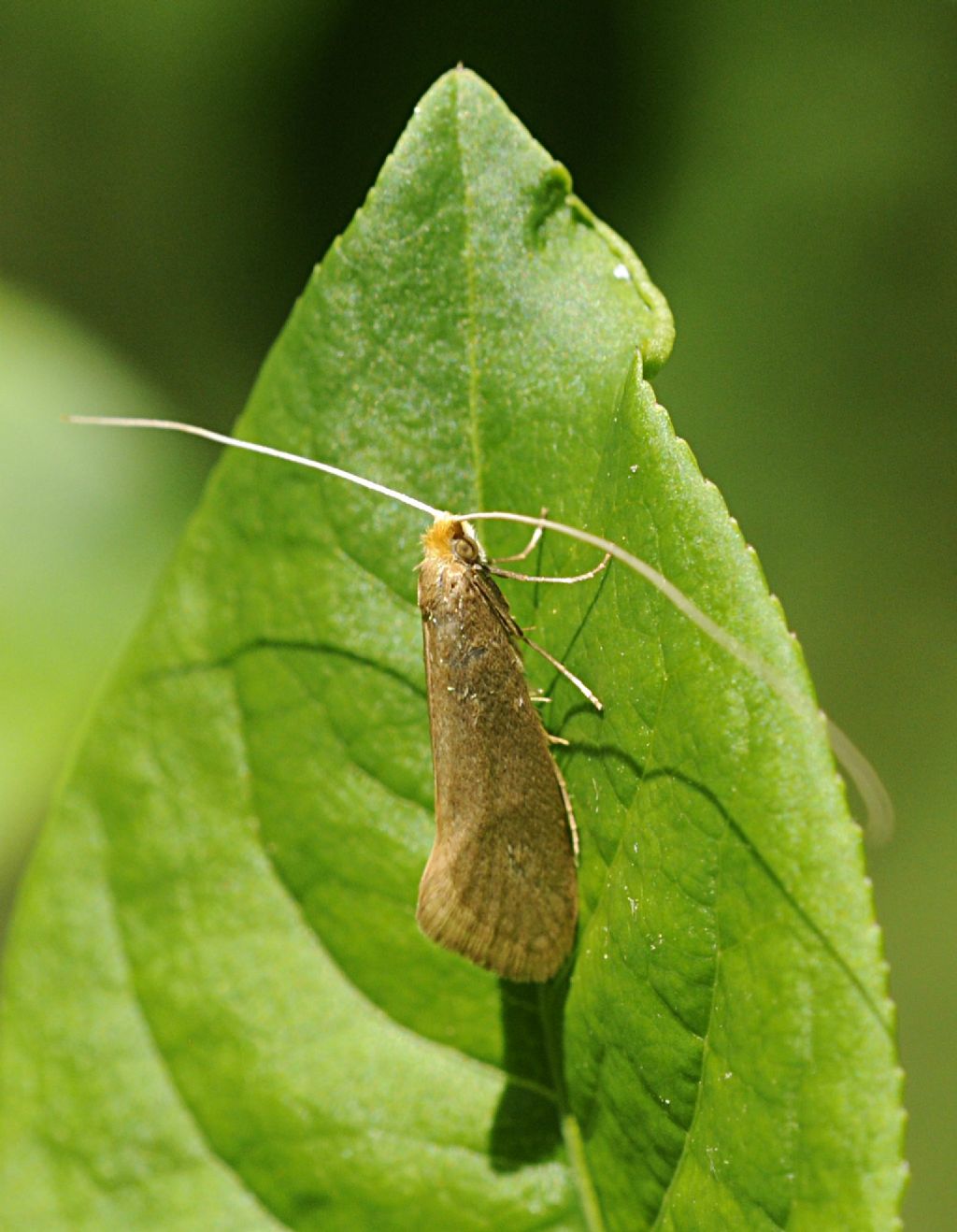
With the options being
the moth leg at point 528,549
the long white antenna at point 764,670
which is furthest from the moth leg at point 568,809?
the long white antenna at point 764,670

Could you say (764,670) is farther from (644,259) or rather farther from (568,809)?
(644,259)

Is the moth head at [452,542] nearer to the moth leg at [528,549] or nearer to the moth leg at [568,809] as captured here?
the moth leg at [528,549]

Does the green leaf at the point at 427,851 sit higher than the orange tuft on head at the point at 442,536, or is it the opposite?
the orange tuft on head at the point at 442,536

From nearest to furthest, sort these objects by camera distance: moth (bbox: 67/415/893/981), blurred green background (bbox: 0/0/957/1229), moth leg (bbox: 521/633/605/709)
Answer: moth leg (bbox: 521/633/605/709) < moth (bbox: 67/415/893/981) < blurred green background (bbox: 0/0/957/1229)

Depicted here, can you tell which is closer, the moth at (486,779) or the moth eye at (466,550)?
the moth at (486,779)

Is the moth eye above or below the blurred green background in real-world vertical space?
below

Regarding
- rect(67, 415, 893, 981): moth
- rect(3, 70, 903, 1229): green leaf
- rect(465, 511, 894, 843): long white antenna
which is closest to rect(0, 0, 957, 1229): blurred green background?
rect(3, 70, 903, 1229): green leaf

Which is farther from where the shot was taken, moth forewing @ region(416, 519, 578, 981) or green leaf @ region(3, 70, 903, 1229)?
moth forewing @ region(416, 519, 578, 981)

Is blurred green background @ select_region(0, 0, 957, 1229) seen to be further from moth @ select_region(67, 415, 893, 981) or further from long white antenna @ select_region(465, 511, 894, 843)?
long white antenna @ select_region(465, 511, 894, 843)
